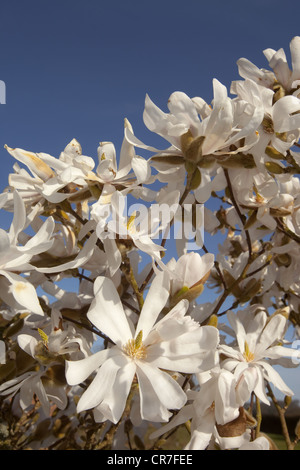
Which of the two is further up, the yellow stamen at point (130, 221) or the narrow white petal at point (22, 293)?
the yellow stamen at point (130, 221)

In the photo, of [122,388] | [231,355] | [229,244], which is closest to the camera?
[122,388]

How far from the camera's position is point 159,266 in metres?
0.59

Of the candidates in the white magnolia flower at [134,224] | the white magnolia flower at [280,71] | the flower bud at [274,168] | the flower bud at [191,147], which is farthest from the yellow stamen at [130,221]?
the white magnolia flower at [280,71]

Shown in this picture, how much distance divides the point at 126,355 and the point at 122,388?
0.04 meters

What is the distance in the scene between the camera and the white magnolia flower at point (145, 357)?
0.48 meters

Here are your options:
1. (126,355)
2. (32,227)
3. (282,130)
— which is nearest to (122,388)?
(126,355)

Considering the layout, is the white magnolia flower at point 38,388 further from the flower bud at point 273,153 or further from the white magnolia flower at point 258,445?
the flower bud at point 273,153

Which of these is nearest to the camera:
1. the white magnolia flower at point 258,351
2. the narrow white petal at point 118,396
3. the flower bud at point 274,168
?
the narrow white petal at point 118,396

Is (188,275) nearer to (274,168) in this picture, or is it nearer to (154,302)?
(154,302)

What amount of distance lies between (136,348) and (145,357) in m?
0.01

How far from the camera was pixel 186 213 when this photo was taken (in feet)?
2.13

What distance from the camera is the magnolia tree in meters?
0.51
